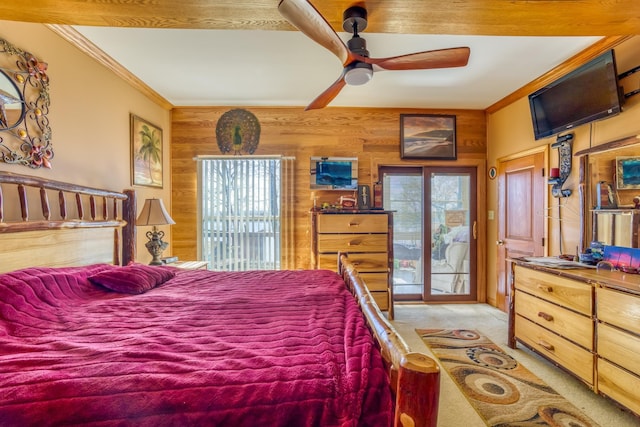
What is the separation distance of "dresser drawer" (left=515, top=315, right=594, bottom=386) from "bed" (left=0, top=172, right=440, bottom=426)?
1608 mm

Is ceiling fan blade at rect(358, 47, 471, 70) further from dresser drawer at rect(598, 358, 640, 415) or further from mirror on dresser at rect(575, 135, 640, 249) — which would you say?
dresser drawer at rect(598, 358, 640, 415)

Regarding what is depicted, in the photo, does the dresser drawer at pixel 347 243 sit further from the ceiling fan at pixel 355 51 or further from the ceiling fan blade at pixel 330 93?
the ceiling fan at pixel 355 51

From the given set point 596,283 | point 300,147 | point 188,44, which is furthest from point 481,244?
point 188,44

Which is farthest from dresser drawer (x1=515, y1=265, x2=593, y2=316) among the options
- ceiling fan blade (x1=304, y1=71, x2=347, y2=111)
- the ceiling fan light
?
ceiling fan blade (x1=304, y1=71, x2=347, y2=111)

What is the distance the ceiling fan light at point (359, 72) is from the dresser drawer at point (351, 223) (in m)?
1.69

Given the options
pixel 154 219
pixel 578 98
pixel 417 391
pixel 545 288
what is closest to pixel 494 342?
pixel 545 288

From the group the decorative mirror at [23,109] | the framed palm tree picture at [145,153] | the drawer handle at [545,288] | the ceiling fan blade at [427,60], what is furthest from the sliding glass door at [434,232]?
the decorative mirror at [23,109]

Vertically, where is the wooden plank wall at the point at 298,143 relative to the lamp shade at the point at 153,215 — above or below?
above

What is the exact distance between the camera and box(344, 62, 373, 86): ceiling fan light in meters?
1.85

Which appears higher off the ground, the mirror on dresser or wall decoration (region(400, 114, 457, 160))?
wall decoration (region(400, 114, 457, 160))

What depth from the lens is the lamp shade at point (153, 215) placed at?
287 centimetres

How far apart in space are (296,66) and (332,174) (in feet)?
4.61

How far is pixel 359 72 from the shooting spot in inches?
73.8

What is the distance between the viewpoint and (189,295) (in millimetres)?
1738
